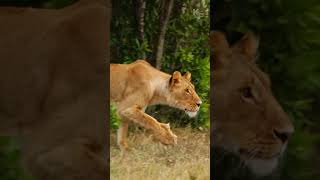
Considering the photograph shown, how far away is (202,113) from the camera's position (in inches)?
87.2

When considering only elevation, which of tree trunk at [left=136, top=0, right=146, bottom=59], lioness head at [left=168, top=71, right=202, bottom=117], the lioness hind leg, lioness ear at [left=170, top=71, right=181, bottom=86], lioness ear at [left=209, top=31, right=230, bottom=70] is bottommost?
the lioness hind leg

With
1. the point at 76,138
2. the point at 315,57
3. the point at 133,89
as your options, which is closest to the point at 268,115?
the point at 315,57

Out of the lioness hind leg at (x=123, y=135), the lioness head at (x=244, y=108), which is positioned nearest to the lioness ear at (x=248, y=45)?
the lioness head at (x=244, y=108)

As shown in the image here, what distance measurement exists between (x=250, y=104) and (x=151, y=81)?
293 millimetres

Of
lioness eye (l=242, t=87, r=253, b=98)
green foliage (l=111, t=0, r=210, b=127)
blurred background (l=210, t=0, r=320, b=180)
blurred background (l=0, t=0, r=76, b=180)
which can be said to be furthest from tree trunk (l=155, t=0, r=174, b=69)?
blurred background (l=0, t=0, r=76, b=180)

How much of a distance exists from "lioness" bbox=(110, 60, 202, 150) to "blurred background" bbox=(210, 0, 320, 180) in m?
0.19

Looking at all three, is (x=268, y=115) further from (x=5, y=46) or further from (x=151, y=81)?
(x=5, y=46)

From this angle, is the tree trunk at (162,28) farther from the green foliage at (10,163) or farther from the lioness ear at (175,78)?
the green foliage at (10,163)

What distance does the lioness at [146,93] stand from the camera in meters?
2.16

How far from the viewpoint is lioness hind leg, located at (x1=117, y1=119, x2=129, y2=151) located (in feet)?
7.02

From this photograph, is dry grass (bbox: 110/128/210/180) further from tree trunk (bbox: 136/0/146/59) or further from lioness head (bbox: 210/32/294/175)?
tree trunk (bbox: 136/0/146/59)

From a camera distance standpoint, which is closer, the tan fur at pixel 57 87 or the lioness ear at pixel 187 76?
the tan fur at pixel 57 87

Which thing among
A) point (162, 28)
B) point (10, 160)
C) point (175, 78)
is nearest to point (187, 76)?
point (175, 78)

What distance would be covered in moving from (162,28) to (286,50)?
14.6 inches
